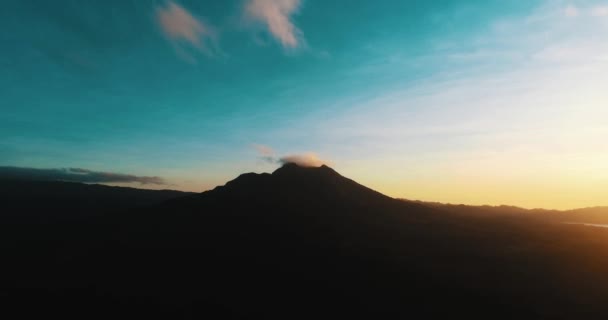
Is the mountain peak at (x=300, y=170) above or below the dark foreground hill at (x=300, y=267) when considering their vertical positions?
above

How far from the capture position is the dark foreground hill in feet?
151

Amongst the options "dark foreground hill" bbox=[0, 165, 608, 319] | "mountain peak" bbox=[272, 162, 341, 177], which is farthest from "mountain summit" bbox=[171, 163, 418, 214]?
"dark foreground hill" bbox=[0, 165, 608, 319]

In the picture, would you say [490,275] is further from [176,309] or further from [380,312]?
[176,309]

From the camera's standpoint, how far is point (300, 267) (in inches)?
2365

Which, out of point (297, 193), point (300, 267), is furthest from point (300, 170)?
point (300, 267)

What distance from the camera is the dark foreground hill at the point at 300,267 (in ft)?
151

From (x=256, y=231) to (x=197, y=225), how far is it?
17080 mm

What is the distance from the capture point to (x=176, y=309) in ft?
147

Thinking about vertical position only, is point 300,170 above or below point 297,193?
above

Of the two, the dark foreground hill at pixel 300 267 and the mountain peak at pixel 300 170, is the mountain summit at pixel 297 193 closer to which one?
the mountain peak at pixel 300 170

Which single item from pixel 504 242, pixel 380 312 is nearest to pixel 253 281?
pixel 380 312

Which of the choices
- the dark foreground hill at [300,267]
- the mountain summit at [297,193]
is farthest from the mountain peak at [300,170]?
the dark foreground hill at [300,267]

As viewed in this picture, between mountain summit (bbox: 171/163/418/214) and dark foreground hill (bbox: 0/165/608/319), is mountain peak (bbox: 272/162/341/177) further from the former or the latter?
dark foreground hill (bbox: 0/165/608/319)

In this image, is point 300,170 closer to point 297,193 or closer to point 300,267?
point 297,193
